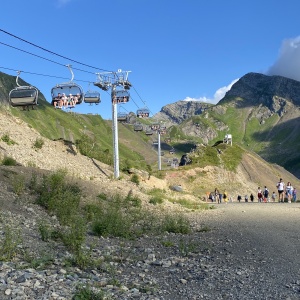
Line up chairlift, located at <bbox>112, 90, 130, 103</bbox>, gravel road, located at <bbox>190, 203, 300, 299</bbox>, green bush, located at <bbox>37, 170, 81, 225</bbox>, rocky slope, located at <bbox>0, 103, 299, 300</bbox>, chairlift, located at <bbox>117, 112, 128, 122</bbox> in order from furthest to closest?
1. chairlift, located at <bbox>117, 112, 128, 122</bbox>
2. chairlift, located at <bbox>112, 90, 130, 103</bbox>
3. green bush, located at <bbox>37, 170, 81, 225</bbox>
4. gravel road, located at <bbox>190, 203, 300, 299</bbox>
5. rocky slope, located at <bbox>0, 103, 299, 300</bbox>

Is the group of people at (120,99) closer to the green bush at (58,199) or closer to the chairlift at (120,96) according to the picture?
the chairlift at (120,96)

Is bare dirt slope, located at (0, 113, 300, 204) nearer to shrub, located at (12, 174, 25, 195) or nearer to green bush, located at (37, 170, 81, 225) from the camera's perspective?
green bush, located at (37, 170, 81, 225)

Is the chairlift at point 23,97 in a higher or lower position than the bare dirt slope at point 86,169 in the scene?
higher

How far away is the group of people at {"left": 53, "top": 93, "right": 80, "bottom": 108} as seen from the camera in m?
19.6

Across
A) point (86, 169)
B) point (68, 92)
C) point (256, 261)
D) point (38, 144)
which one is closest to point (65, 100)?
point (68, 92)

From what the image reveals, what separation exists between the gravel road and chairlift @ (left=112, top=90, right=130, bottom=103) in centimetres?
2137

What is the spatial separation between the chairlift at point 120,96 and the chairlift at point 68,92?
15.7 meters

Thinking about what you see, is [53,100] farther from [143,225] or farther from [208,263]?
[208,263]

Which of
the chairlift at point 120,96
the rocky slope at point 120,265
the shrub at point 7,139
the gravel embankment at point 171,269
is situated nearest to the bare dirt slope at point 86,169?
the shrub at point 7,139

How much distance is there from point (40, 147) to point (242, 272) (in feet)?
89.2

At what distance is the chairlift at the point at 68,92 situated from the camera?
64.0 feet

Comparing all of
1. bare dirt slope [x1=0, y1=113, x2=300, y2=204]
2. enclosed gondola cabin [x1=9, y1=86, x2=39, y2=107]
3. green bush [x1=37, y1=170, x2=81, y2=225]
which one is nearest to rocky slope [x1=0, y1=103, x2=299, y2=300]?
green bush [x1=37, y1=170, x2=81, y2=225]

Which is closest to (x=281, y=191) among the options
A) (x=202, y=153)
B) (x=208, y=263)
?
(x=208, y=263)

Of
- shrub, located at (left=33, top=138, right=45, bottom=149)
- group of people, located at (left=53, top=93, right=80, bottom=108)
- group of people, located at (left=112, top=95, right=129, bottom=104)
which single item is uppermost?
group of people, located at (left=112, top=95, right=129, bottom=104)
